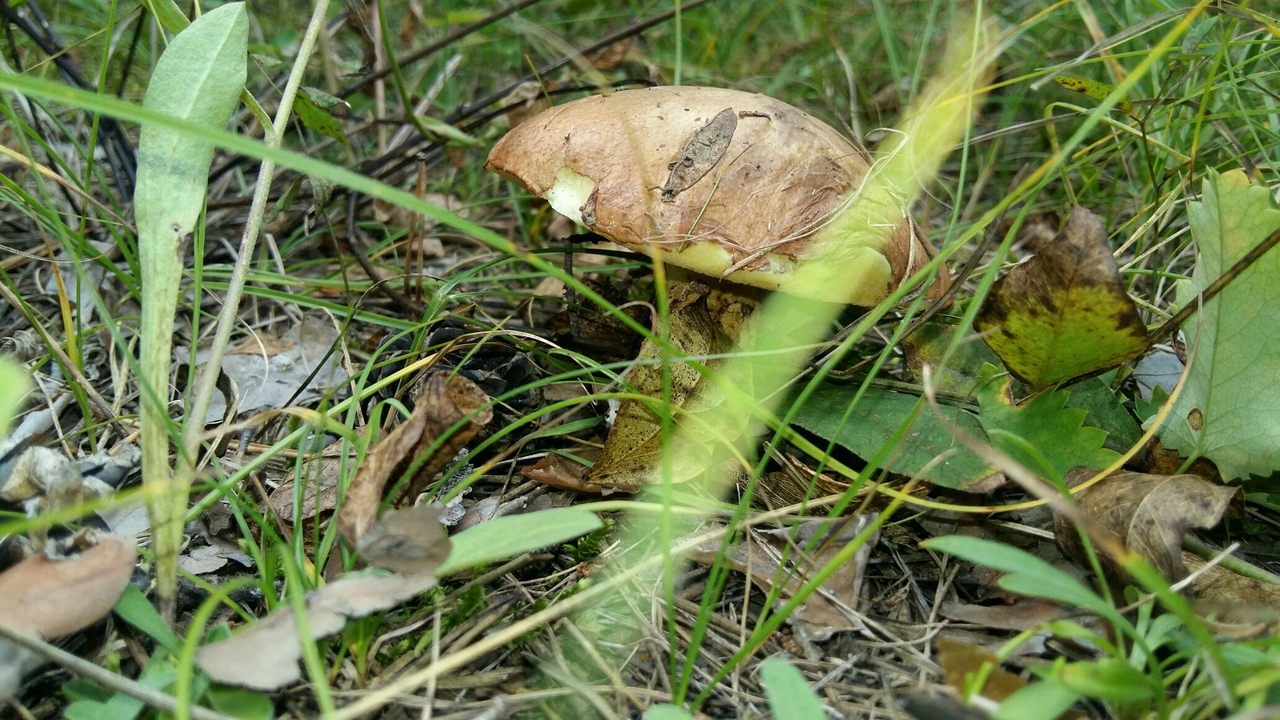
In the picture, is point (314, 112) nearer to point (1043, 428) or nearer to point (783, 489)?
point (783, 489)

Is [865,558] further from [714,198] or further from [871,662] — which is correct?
[714,198]

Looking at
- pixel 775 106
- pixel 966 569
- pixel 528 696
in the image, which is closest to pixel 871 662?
pixel 966 569

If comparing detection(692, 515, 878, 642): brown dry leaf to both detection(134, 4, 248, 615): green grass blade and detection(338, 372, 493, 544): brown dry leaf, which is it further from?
detection(134, 4, 248, 615): green grass blade

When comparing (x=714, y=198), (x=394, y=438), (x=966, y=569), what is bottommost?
(x=966, y=569)

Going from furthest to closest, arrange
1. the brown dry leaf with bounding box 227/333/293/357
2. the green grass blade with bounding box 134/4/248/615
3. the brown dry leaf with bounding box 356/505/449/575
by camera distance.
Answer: the brown dry leaf with bounding box 227/333/293/357 → the green grass blade with bounding box 134/4/248/615 → the brown dry leaf with bounding box 356/505/449/575

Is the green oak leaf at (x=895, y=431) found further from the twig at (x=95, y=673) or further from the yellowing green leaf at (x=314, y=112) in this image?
the yellowing green leaf at (x=314, y=112)

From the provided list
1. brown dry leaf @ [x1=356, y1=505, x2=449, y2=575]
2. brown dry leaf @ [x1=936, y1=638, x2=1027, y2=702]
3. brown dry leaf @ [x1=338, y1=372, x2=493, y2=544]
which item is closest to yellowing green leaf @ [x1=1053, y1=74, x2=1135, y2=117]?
brown dry leaf @ [x1=936, y1=638, x2=1027, y2=702]
